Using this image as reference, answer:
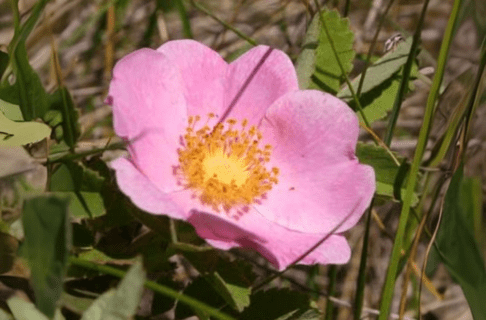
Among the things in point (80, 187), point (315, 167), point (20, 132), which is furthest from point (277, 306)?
point (20, 132)

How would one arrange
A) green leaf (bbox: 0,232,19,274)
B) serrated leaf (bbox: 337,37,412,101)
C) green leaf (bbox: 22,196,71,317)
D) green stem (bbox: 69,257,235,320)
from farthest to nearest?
1. serrated leaf (bbox: 337,37,412,101)
2. green leaf (bbox: 0,232,19,274)
3. green stem (bbox: 69,257,235,320)
4. green leaf (bbox: 22,196,71,317)

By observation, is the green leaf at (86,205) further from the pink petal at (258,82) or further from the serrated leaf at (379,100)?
the serrated leaf at (379,100)

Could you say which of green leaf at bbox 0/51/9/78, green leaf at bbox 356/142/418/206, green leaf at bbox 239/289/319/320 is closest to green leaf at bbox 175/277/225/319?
green leaf at bbox 239/289/319/320

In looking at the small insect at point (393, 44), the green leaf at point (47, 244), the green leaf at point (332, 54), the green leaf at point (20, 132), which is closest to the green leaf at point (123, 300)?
the green leaf at point (47, 244)

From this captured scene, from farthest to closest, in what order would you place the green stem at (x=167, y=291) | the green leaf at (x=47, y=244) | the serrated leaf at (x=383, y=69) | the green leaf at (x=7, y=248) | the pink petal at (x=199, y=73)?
the serrated leaf at (x=383, y=69) < the pink petal at (x=199, y=73) < the green leaf at (x=7, y=248) < the green stem at (x=167, y=291) < the green leaf at (x=47, y=244)

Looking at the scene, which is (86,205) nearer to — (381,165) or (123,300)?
(123,300)

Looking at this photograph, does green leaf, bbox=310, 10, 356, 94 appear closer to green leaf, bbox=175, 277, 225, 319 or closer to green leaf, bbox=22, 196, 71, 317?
green leaf, bbox=175, 277, 225, 319

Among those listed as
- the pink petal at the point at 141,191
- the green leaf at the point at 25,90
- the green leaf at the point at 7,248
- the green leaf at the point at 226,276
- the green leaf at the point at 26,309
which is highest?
the green leaf at the point at 25,90
